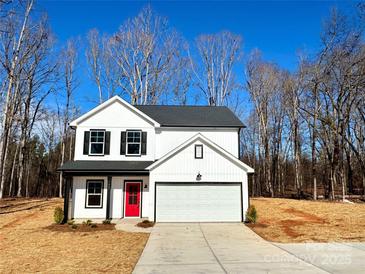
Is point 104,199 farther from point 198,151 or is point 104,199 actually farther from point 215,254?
point 215,254

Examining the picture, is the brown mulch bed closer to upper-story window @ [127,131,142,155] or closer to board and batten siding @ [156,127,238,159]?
upper-story window @ [127,131,142,155]

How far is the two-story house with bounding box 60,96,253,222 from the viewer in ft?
56.5

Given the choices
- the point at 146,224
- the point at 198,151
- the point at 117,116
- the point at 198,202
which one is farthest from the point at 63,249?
the point at 117,116

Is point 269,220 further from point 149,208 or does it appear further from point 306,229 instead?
point 149,208

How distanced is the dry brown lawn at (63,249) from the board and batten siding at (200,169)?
4655 millimetres

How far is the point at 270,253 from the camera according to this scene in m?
9.92

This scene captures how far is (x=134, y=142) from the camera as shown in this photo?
1942 centimetres

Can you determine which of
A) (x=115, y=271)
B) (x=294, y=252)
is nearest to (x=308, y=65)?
(x=294, y=252)

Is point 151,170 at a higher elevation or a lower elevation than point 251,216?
higher

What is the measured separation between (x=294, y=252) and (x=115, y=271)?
231 inches

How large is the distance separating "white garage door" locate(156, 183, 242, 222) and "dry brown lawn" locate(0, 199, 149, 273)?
393 cm

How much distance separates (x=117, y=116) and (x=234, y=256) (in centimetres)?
1283

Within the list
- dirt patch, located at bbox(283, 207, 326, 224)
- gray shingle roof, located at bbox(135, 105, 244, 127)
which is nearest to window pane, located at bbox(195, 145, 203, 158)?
gray shingle roof, located at bbox(135, 105, 244, 127)

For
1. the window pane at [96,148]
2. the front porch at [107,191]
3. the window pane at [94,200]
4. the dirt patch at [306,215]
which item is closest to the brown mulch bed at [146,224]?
the front porch at [107,191]
